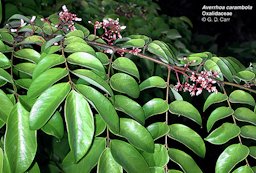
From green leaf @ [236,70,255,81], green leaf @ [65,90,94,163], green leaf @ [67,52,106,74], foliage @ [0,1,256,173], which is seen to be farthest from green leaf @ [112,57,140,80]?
green leaf @ [236,70,255,81]

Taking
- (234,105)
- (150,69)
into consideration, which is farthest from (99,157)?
(234,105)

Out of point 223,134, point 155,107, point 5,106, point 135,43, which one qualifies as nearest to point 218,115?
point 223,134

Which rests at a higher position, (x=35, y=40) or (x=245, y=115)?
(x=35, y=40)

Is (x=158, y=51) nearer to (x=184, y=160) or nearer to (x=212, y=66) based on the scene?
(x=212, y=66)

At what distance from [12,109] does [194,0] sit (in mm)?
6131

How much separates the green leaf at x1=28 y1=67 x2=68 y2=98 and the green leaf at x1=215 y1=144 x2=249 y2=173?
39 cm

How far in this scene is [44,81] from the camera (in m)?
0.64

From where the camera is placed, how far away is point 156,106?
0.80m

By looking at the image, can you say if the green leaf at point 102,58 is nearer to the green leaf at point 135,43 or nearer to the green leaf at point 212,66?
the green leaf at point 135,43

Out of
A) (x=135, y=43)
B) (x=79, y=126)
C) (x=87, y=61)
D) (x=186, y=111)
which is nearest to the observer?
(x=79, y=126)

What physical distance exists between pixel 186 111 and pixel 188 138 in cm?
7

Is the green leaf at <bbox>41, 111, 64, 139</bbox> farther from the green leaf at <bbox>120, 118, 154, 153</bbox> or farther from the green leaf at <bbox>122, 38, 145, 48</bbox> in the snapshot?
the green leaf at <bbox>122, 38, 145, 48</bbox>

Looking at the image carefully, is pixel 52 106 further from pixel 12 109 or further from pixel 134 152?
pixel 134 152

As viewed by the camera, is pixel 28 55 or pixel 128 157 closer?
pixel 128 157
